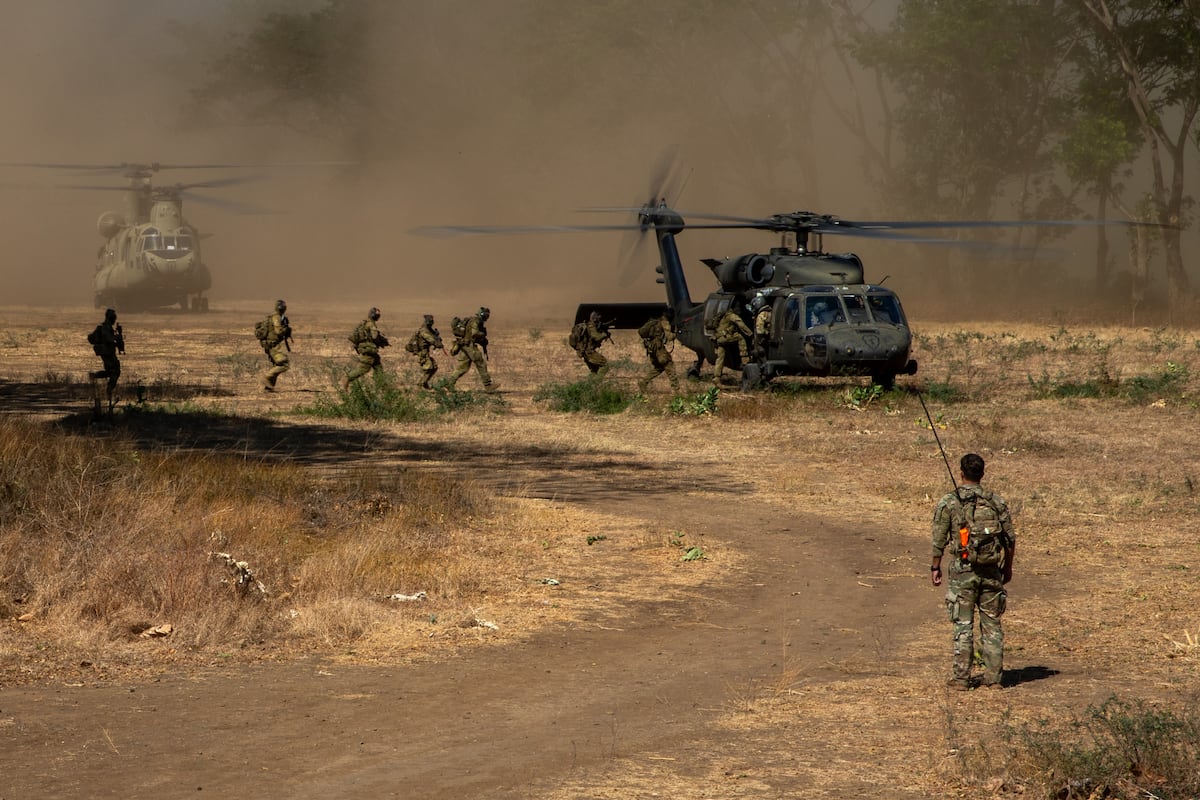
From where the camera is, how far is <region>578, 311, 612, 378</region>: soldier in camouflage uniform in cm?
2345

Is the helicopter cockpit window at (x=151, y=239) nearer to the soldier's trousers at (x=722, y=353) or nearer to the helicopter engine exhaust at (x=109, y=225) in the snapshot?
the helicopter engine exhaust at (x=109, y=225)

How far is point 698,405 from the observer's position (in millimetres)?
20125

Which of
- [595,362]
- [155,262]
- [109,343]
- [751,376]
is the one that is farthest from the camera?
[155,262]

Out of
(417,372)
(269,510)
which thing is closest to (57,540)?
(269,510)

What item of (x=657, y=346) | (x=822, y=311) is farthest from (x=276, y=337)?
(x=822, y=311)

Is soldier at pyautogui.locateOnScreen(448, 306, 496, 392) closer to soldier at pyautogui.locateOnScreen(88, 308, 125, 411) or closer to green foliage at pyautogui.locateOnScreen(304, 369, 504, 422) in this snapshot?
green foliage at pyautogui.locateOnScreen(304, 369, 504, 422)

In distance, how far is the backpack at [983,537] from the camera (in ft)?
25.2

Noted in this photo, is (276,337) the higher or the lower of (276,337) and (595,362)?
the higher

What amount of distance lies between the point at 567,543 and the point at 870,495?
3.72 m

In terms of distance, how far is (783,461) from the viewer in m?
16.7

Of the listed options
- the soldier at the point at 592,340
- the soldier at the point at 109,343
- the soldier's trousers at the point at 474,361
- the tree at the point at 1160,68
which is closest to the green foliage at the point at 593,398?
the soldier at the point at 592,340

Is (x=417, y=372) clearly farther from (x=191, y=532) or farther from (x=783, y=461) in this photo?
(x=191, y=532)

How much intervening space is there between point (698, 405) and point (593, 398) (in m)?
1.87

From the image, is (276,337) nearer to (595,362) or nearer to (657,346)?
(595,362)
